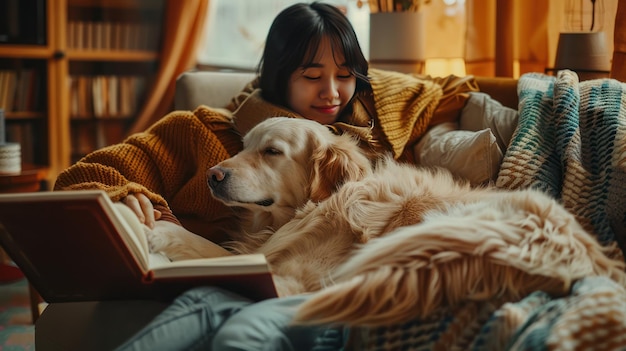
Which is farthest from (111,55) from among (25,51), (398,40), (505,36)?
(505,36)

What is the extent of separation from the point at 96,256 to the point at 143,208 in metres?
0.36

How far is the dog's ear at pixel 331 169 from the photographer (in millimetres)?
1724

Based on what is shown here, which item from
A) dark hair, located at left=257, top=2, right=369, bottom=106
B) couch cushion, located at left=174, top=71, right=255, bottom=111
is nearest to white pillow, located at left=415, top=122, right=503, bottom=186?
dark hair, located at left=257, top=2, right=369, bottom=106

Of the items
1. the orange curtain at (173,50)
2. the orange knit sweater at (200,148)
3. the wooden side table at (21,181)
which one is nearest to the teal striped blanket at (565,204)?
the orange knit sweater at (200,148)

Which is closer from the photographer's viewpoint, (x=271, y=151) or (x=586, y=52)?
(x=271, y=151)

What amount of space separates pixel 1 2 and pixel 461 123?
3425mm

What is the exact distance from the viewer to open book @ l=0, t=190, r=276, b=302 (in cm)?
122

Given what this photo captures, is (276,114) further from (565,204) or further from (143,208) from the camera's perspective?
(565,204)

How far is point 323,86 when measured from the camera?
1994 millimetres

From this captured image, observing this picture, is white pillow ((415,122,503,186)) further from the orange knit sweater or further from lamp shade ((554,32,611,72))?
lamp shade ((554,32,611,72))

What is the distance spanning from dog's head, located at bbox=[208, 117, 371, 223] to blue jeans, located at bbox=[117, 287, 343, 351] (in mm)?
472

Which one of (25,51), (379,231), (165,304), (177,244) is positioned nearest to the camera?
(165,304)

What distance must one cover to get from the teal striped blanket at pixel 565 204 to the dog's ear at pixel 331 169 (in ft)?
1.22

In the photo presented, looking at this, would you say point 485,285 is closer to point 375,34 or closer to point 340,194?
point 340,194
